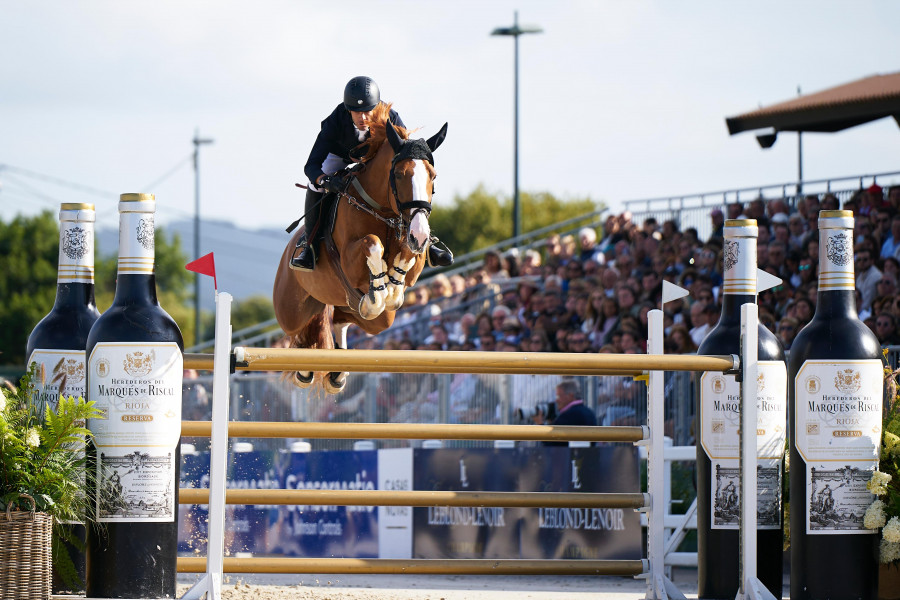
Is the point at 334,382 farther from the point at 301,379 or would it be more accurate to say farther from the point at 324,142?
the point at 324,142

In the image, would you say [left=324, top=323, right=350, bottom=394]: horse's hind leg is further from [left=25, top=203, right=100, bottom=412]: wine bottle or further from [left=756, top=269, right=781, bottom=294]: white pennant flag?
[left=756, top=269, right=781, bottom=294]: white pennant flag

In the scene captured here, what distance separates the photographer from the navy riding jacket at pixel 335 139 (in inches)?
259

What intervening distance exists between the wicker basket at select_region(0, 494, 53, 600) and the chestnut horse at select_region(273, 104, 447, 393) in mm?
2416

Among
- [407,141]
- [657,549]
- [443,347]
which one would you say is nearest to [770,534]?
[657,549]

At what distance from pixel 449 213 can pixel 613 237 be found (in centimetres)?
3722

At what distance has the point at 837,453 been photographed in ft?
14.2

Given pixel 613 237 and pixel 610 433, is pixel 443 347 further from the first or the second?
pixel 610 433

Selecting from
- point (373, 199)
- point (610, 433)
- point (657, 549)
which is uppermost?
point (373, 199)

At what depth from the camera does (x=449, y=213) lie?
51594mm

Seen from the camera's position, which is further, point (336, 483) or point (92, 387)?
point (336, 483)

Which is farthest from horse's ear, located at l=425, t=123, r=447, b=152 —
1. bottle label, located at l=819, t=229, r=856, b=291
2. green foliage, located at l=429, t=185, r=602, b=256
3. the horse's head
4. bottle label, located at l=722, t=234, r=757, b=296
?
green foliage, located at l=429, t=185, r=602, b=256

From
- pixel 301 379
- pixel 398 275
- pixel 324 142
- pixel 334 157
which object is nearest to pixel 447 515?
pixel 301 379

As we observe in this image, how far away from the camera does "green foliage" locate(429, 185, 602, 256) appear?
167 feet

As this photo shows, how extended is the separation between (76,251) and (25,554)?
5.06ft
